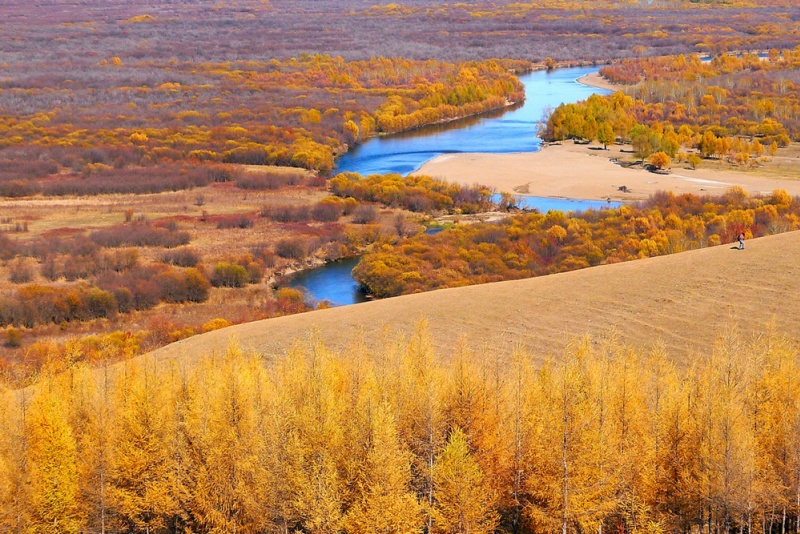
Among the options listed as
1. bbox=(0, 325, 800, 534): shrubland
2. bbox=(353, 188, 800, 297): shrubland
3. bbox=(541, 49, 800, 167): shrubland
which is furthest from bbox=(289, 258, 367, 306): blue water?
bbox=(541, 49, 800, 167): shrubland

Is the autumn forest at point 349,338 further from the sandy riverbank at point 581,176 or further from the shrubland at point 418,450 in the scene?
the sandy riverbank at point 581,176

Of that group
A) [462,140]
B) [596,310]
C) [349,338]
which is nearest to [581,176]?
[462,140]

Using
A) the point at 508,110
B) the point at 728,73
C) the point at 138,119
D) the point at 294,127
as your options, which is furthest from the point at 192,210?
the point at 728,73

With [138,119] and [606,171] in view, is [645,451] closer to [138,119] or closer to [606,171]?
[606,171]

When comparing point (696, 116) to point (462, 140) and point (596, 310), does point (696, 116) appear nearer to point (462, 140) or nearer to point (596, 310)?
point (462, 140)

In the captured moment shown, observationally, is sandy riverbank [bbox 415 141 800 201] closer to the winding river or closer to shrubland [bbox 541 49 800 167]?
the winding river

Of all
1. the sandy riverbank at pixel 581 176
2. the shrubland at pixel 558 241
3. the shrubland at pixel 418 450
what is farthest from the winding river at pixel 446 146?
the shrubland at pixel 418 450
